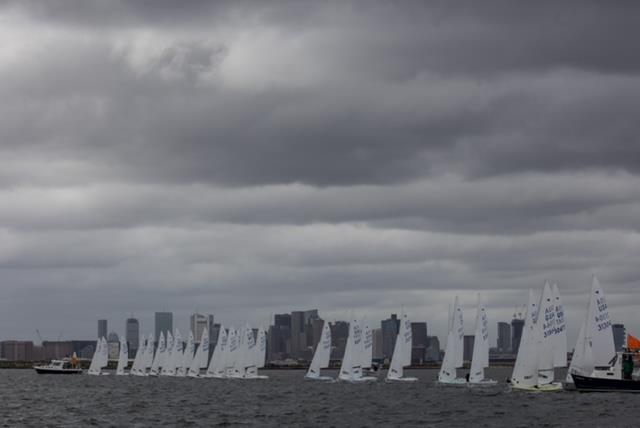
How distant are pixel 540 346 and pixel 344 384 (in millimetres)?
54806

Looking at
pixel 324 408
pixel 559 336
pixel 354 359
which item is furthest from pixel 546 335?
pixel 354 359

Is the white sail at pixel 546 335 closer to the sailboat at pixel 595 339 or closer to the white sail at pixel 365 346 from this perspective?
the sailboat at pixel 595 339

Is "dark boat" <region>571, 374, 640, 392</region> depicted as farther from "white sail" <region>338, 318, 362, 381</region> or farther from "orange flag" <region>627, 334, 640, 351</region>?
"white sail" <region>338, 318, 362, 381</region>

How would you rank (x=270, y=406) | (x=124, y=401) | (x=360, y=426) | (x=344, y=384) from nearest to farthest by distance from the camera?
(x=360, y=426), (x=270, y=406), (x=124, y=401), (x=344, y=384)

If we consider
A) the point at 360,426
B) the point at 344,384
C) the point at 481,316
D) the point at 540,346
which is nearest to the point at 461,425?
the point at 360,426

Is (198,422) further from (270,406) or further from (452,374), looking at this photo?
(452,374)

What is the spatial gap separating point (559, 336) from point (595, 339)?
3.87m

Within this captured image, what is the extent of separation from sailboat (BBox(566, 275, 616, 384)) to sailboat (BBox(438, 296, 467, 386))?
3315cm

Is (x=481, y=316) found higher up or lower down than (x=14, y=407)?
higher up

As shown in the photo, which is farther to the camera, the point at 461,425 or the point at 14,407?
the point at 14,407

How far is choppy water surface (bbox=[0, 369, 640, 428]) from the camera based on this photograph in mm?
100000

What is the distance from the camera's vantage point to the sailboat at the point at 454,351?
171 metres

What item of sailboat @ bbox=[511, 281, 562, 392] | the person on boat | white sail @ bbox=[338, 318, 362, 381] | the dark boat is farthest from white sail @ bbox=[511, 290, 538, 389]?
white sail @ bbox=[338, 318, 362, 381]

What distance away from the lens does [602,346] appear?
137 meters
